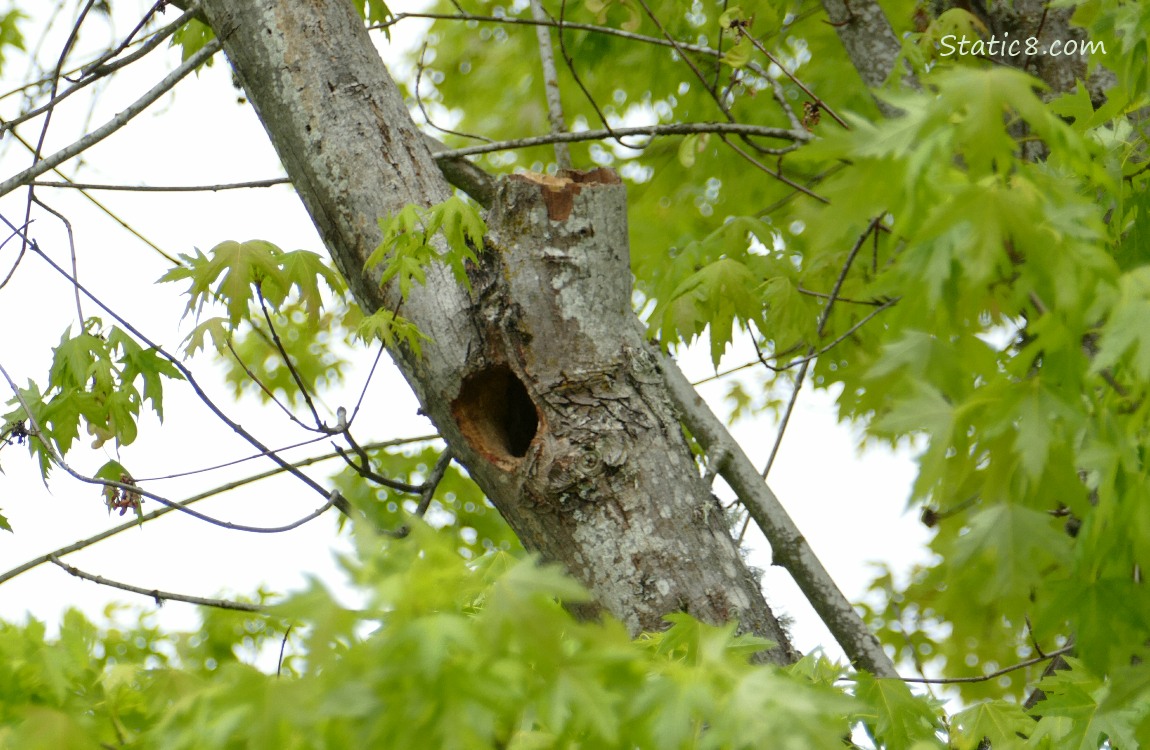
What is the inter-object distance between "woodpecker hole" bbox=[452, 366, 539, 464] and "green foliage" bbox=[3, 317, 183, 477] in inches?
33.8

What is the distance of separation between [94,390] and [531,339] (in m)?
1.18

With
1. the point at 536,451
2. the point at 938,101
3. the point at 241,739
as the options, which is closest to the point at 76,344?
the point at 536,451

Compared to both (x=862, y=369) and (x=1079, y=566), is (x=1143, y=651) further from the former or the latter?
(x=862, y=369)

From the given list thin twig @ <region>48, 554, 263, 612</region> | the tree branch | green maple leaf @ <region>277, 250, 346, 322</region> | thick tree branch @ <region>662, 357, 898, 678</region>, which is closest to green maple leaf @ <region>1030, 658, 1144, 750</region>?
thick tree branch @ <region>662, 357, 898, 678</region>

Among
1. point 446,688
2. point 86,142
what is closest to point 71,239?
point 86,142

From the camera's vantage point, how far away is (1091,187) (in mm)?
1624

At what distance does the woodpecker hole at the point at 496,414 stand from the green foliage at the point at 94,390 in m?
0.86

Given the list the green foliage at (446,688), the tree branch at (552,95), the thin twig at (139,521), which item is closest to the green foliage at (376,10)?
the tree branch at (552,95)

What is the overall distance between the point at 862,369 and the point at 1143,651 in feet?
6.40

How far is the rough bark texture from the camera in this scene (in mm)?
1925

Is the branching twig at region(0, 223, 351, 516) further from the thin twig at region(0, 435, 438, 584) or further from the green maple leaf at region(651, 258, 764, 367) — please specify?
the green maple leaf at region(651, 258, 764, 367)

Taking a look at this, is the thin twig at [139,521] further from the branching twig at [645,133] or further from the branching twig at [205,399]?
the branching twig at [645,133]

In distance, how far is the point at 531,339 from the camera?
6.63ft

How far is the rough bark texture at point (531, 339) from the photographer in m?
1.92
